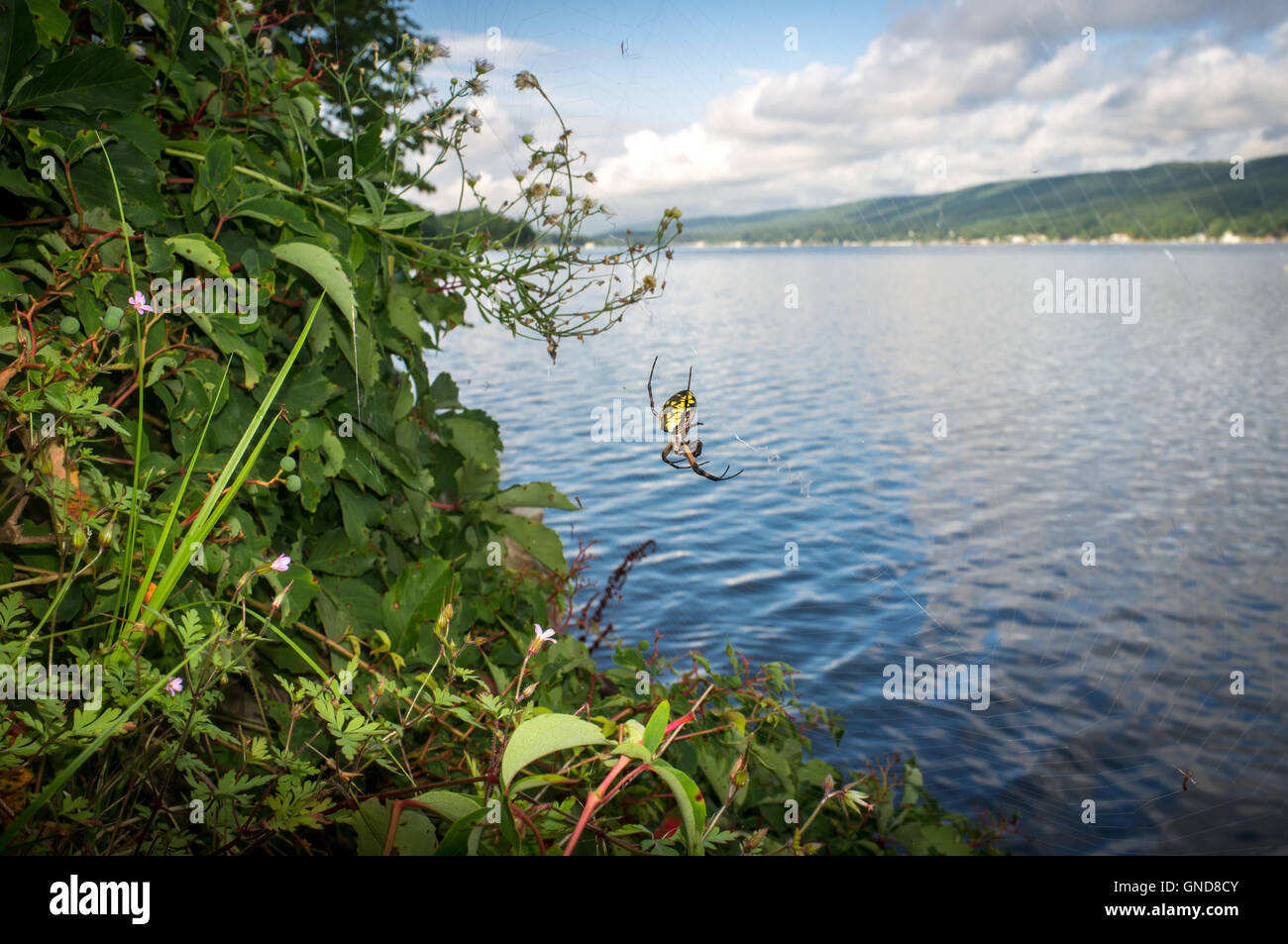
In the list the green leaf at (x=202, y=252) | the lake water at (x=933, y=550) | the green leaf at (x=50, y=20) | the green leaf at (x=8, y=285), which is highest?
the green leaf at (x=50, y=20)

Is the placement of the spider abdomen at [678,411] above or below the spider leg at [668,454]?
above

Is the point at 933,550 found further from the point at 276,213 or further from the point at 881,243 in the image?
the point at 276,213

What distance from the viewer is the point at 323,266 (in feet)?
5.57

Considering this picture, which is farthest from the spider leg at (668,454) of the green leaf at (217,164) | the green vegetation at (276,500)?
the green leaf at (217,164)

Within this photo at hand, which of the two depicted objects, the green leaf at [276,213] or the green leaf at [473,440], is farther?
the green leaf at [473,440]

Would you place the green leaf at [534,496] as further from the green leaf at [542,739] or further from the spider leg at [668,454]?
the green leaf at [542,739]

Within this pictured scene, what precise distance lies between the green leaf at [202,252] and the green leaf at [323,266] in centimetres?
15

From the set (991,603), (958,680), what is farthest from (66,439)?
(991,603)

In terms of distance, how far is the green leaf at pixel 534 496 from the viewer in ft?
8.09

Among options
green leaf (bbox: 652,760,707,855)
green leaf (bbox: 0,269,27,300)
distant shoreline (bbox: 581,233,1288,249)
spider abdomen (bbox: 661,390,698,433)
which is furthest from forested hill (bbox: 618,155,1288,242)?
green leaf (bbox: 0,269,27,300)

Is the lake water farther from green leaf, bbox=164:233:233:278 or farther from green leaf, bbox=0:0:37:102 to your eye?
green leaf, bbox=0:0:37:102

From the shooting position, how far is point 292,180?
1.99 metres
